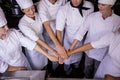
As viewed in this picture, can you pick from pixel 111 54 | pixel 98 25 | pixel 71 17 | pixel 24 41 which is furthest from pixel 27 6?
pixel 111 54

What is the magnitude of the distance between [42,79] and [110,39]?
716 millimetres

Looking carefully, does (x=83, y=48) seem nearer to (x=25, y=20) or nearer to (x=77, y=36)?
(x=77, y=36)

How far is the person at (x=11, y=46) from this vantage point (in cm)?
164

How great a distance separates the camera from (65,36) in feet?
7.60

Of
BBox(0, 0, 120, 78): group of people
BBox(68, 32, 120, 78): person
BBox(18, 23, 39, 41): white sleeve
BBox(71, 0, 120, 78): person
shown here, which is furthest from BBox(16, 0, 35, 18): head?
BBox(68, 32, 120, 78): person

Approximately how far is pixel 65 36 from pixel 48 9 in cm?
39

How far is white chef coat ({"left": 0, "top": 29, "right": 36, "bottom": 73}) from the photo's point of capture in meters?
1.70

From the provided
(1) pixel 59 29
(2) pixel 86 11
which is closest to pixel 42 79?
(1) pixel 59 29

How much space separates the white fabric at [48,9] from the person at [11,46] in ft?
1.36

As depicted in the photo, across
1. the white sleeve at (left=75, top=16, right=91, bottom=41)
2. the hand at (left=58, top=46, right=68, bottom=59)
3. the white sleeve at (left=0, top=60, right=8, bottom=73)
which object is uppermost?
the white sleeve at (left=75, top=16, right=91, bottom=41)

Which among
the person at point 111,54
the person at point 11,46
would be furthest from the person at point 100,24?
the person at point 11,46

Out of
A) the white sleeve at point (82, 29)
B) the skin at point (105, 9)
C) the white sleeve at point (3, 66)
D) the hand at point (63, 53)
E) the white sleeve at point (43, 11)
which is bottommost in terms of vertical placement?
the hand at point (63, 53)

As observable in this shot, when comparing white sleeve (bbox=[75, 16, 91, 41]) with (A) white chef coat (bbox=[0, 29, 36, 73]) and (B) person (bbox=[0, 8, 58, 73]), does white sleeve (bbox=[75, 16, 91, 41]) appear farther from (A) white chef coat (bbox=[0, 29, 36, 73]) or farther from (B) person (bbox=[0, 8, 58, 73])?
(A) white chef coat (bbox=[0, 29, 36, 73])

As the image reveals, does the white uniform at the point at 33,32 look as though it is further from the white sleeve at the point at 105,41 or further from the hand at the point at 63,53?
the white sleeve at the point at 105,41
